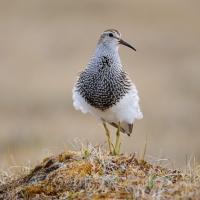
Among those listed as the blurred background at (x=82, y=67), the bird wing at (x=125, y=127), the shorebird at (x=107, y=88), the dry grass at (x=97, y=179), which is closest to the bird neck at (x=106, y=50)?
the shorebird at (x=107, y=88)

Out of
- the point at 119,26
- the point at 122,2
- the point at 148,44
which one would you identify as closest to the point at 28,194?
the point at 148,44

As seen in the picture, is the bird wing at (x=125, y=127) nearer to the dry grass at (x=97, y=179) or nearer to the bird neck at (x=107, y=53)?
the bird neck at (x=107, y=53)

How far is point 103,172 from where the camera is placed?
8.62 metres

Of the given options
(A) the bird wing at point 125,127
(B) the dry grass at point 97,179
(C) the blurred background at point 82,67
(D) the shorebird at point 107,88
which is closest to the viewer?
(B) the dry grass at point 97,179

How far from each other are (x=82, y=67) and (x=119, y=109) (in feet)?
43.3

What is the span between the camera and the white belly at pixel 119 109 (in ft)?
34.9

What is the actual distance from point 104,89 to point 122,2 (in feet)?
79.5

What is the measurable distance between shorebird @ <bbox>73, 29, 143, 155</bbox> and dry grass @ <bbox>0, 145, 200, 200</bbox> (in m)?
1.45

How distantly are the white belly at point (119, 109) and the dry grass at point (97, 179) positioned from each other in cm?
146

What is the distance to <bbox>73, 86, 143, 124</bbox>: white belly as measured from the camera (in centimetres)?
1063

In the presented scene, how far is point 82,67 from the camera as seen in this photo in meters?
23.8

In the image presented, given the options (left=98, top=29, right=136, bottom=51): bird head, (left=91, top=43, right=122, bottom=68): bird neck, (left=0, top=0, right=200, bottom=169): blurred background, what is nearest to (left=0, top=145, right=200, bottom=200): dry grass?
(left=91, top=43, right=122, bottom=68): bird neck

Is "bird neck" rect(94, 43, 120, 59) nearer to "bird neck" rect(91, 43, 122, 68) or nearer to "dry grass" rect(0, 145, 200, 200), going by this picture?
"bird neck" rect(91, 43, 122, 68)

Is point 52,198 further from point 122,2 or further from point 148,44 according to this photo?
point 122,2
